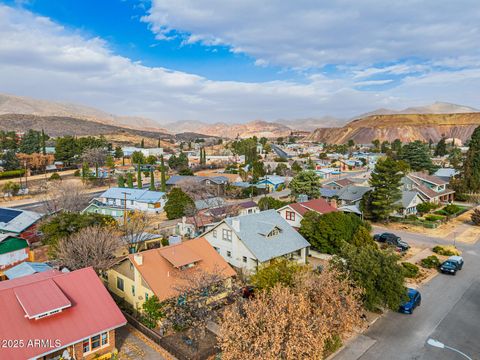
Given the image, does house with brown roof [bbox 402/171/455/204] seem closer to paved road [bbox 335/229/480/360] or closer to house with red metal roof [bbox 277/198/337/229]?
house with red metal roof [bbox 277/198/337/229]

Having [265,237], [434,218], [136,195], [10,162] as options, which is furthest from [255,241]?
[10,162]

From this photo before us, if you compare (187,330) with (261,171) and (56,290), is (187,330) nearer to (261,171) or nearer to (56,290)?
(56,290)

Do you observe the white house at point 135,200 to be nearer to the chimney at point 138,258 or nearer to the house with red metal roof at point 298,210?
the house with red metal roof at point 298,210

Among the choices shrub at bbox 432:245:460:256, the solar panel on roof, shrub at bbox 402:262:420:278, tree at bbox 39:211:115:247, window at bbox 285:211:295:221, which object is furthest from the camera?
window at bbox 285:211:295:221

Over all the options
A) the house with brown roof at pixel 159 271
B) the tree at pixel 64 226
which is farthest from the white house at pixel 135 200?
the house with brown roof at pixel 159 271

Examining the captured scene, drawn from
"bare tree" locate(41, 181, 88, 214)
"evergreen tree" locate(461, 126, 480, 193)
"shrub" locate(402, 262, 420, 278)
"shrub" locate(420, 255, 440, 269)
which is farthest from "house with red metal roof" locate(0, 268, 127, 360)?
"evergreen tree" locate(461, 126, 480, 193)

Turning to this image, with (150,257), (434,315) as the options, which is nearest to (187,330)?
(150,257)
